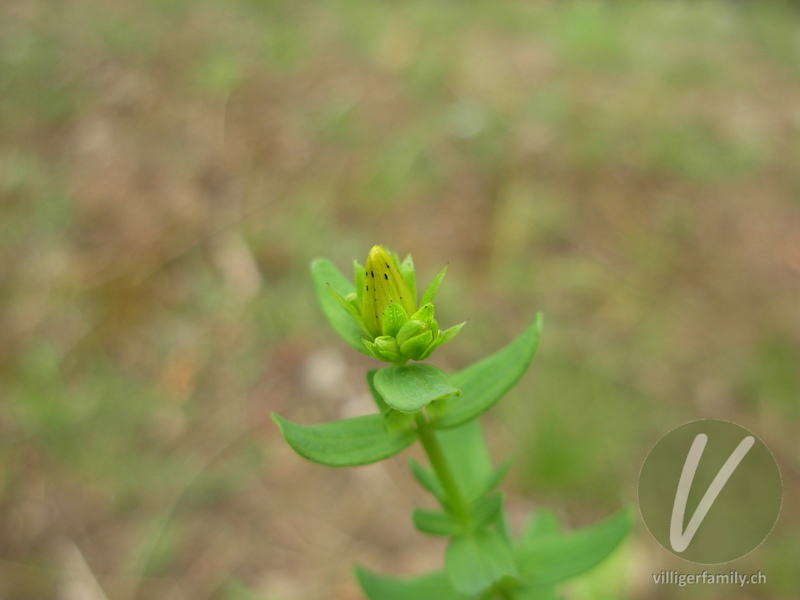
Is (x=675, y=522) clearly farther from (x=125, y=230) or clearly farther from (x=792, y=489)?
(x=125, y=230)

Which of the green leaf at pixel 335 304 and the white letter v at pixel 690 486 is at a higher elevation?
the green leaf at pixel 335 304

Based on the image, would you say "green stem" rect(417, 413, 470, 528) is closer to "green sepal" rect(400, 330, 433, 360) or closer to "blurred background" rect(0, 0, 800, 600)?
"green sepal" rect(400, 330, 433, 360)

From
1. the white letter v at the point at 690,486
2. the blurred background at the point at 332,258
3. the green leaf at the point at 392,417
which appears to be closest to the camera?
the green leaf at the point at 392,417

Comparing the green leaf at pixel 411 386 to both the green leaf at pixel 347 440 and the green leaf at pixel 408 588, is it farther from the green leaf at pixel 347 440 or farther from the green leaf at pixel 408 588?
the green leaf at pixel 408 588

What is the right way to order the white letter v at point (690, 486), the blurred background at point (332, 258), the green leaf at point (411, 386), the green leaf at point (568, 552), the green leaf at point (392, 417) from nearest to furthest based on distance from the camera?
the green leaf at point (411, 386) < the green leaf at point (392, 417) < the green leaf at point (568, 552) < the white letter v at point (690, 486) < the blurred background at point (332, 258)

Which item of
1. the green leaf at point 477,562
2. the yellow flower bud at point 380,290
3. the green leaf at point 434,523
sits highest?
the yellow flower bud at point 380,290

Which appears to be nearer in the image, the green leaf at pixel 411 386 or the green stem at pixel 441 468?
the green leaf at pixel 411 386

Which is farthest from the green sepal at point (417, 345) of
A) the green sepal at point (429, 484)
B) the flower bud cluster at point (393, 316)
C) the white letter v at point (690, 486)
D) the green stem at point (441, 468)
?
the white letter v at point (690, 486)
